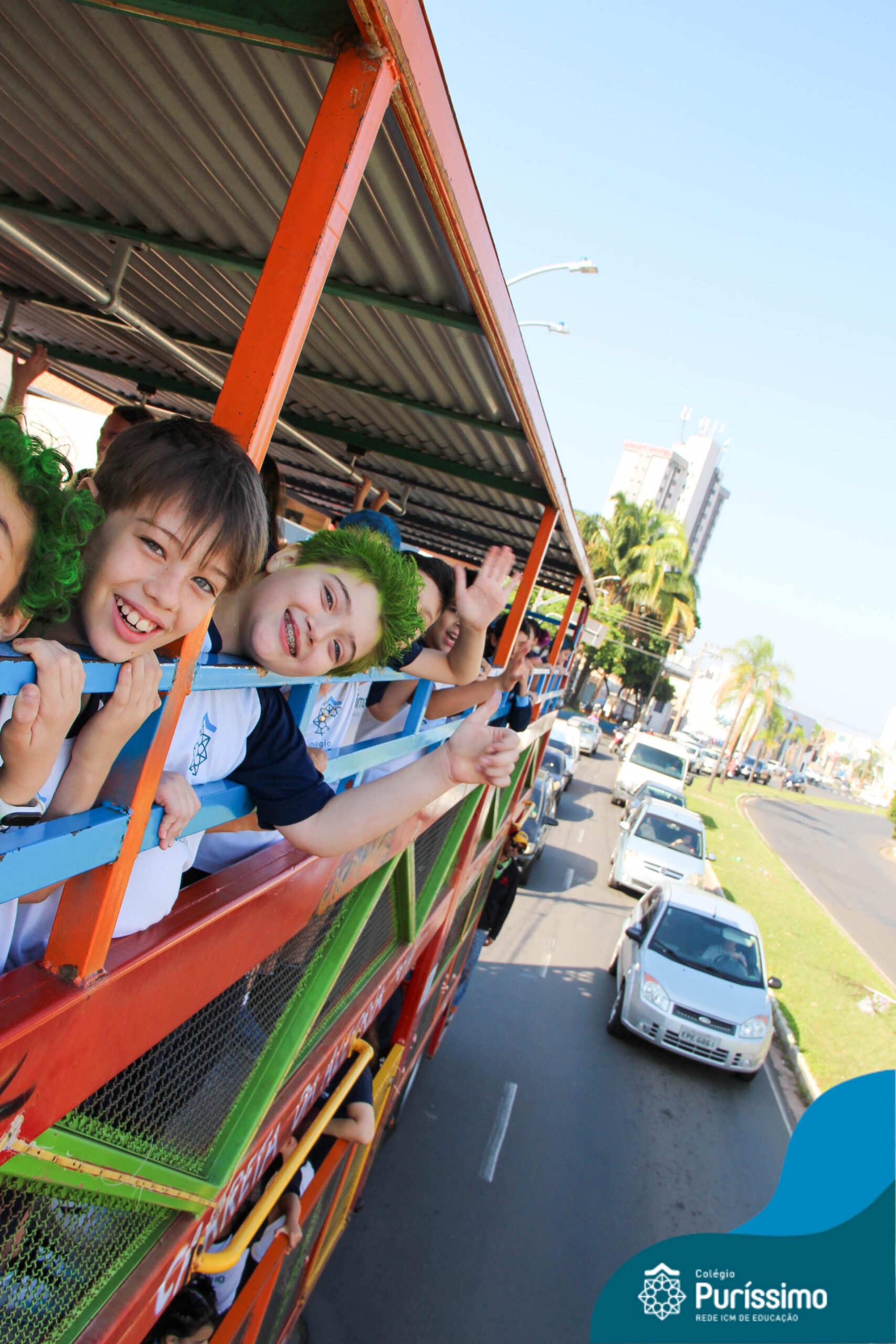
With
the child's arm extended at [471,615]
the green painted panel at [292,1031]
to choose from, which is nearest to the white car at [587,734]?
the child's arm extended at [471,615]

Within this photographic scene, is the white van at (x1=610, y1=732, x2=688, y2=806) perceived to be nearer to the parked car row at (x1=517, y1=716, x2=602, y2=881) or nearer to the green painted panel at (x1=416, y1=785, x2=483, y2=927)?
the parked car row at (x1=517, y1=716, x2=602, y2=881)

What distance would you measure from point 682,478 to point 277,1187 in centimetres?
11256

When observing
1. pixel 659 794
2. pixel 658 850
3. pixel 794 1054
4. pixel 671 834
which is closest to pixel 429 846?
pixel 794 1054

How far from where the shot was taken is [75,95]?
2459 mm

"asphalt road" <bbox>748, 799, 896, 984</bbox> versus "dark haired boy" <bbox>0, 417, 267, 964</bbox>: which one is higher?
"dark haired boy" <bbox>0, 417, 267, 964</bbox>

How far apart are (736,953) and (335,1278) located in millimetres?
5446

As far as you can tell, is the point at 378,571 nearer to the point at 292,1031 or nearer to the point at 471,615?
the point at 471,615

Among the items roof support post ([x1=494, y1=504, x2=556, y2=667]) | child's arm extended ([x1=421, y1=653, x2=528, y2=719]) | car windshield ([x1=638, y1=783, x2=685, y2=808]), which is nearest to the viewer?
child's arm extended ([x1=421, y1=653, x2=528, y2=719])

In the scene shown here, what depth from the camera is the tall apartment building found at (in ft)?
335

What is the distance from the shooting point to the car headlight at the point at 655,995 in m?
7.95

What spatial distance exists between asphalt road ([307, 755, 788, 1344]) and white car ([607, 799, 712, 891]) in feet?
8.59

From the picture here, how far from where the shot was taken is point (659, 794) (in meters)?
17.4

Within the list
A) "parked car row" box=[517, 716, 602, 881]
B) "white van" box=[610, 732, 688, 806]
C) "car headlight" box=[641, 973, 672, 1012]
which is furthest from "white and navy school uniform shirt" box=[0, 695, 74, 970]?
"white van" box=[610, 732, 688, 806]

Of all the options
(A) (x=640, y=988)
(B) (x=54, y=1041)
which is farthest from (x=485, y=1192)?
(B) (x=54, y=1041)
